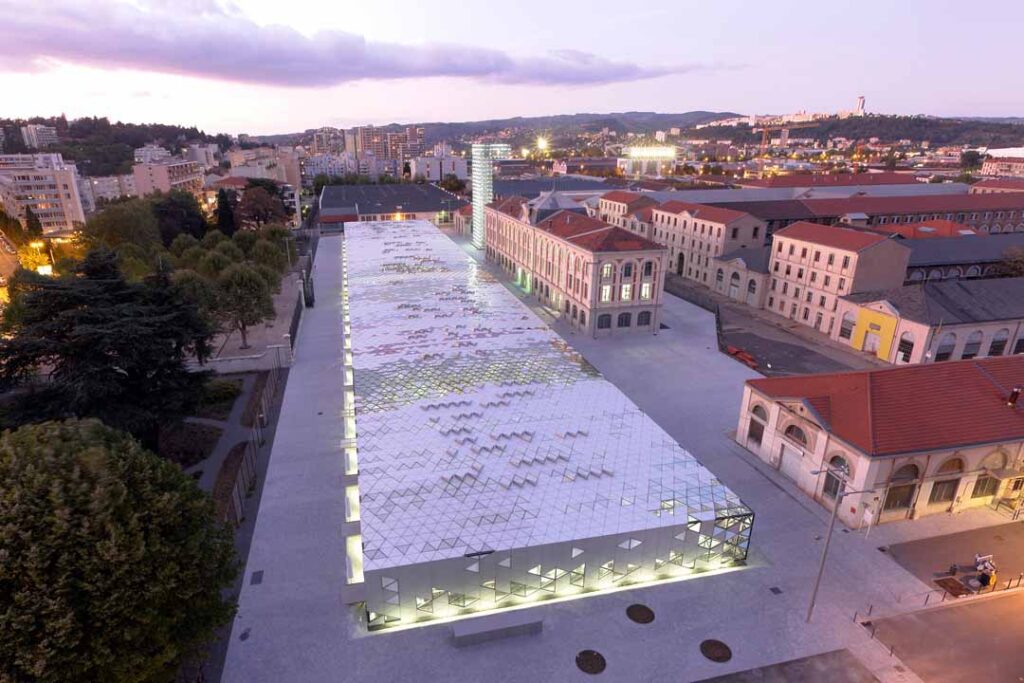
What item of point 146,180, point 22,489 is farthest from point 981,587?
point 146,180

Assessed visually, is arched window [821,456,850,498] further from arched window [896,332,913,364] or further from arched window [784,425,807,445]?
arched window [896,332,913,364]

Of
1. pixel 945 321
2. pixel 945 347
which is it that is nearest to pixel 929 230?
pixel 945 347

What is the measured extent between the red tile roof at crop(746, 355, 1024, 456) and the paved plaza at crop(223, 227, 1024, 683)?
5276 millimetres

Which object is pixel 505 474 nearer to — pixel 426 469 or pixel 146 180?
pixel 426 469

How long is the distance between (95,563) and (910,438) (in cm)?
3846

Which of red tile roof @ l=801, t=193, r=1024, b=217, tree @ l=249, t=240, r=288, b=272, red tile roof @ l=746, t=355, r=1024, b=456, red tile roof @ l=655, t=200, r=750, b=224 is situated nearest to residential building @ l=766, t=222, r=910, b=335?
red tile roof @ l=655, t=200, r=750, b=224

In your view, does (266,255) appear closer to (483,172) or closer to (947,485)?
(483,172)

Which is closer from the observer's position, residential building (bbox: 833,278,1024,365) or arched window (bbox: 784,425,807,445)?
arched window (bbox: 784,425,807,445)

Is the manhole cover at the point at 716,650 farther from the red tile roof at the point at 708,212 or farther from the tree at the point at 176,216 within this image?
the tree at the point at 176,216

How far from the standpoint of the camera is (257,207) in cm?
12512

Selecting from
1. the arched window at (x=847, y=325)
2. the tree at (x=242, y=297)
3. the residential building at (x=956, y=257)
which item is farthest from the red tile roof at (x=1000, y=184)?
the tree at (x=242, y=297)

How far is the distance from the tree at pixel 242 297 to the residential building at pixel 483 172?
52292 millimetres

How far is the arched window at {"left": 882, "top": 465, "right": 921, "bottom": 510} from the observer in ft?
104

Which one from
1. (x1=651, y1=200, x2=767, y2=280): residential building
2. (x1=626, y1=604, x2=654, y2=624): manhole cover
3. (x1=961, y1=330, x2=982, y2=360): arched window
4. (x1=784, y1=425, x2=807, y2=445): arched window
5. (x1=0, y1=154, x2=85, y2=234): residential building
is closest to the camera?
(x1=626, y1=604, x2=654, y2=624): manhole cover
